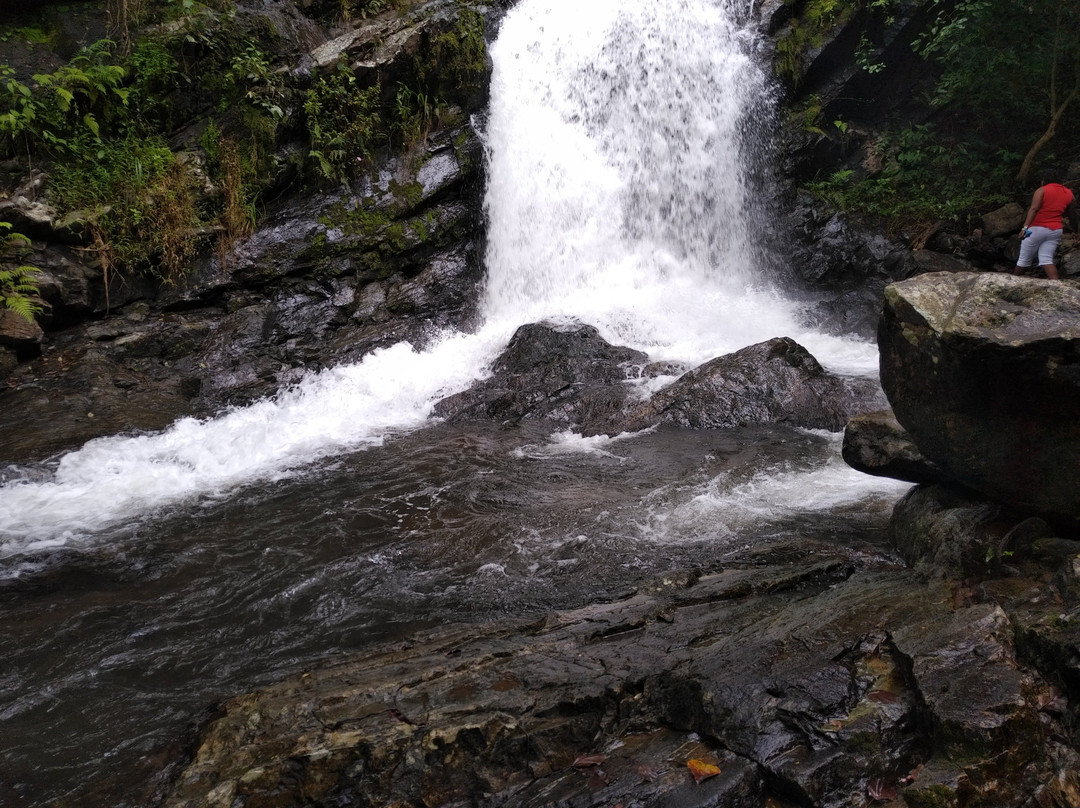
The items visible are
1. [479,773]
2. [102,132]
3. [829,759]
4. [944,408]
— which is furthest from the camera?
[102,132]

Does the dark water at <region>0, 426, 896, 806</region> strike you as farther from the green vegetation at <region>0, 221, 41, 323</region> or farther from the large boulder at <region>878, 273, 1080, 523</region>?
the green vegetation at <region>0, 221, 41, 323</region>

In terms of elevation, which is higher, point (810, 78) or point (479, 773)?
point (810, 78)

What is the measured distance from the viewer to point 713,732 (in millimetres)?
2643

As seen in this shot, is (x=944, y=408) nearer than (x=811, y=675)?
No

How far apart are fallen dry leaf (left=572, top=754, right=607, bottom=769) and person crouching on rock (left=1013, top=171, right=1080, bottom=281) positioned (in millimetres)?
9395

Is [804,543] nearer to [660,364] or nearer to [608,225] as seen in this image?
[660,364]

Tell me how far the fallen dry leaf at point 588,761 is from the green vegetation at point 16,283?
353 inches

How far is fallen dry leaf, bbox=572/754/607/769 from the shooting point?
2600 mm

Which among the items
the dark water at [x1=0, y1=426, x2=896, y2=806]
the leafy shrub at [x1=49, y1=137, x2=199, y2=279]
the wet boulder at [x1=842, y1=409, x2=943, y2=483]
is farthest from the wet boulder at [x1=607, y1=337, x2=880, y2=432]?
the leafy shrub at [x1=49, y1=137, x2=199, y2=279]

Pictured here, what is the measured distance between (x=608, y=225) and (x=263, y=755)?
1069 centimetres

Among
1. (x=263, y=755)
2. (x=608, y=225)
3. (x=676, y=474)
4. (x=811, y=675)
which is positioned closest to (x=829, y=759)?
(x=811, y=675)

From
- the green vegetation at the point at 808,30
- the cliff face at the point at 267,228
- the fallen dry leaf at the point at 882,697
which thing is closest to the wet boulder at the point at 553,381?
the cliff face at the point at 267,228

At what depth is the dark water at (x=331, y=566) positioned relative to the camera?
3.46 meters

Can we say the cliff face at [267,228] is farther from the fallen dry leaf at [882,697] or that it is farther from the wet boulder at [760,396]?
the fallen dry leaf at [882,697]
